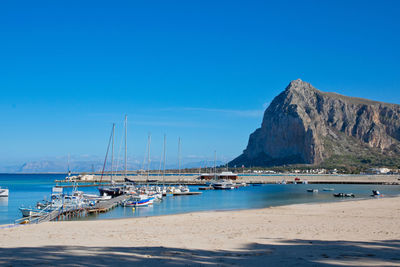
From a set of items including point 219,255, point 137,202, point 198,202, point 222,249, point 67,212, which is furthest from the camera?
point 198,202

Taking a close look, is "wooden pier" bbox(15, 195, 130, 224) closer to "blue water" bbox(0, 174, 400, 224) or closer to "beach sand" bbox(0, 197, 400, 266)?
"blue water" bbox(0, 174, 400, 224)

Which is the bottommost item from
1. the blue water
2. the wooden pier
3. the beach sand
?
the blue water

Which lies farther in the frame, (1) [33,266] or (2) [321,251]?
(2) [321,251]

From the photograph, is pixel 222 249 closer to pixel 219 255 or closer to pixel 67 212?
pixel 219 255

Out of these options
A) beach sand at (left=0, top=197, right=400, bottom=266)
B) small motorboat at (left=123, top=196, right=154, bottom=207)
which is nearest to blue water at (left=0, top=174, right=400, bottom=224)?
small motorboat at (left=123, top=196, right=154, bottom=207)

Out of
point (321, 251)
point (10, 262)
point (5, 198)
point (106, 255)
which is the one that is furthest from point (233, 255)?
point (5, 198)

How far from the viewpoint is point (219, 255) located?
1423 centimetres

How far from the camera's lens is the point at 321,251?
14.9m

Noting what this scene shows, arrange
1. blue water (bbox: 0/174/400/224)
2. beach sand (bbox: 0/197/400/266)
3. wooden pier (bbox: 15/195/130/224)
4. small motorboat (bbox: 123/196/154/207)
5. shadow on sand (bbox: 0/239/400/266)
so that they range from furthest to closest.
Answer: small motorboat (bbox: 123/196/154/207), blue water (bbox: 0/174/400/224), wooden pier (bbox: 15/195/130/224), beach sand (bbox: 0/197/400/266), shadow on sand (bbox: 0/239/400/266)

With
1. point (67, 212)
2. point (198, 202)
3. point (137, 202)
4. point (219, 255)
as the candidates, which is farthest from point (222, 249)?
point (198, 202)

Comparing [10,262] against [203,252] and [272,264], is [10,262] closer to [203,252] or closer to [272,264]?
[203,252]

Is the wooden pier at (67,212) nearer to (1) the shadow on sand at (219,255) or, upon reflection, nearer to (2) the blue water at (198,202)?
(2) the blue water at (198,202)

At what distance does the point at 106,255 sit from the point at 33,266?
2.59 m

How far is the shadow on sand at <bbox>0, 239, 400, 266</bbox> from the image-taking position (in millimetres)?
12789
